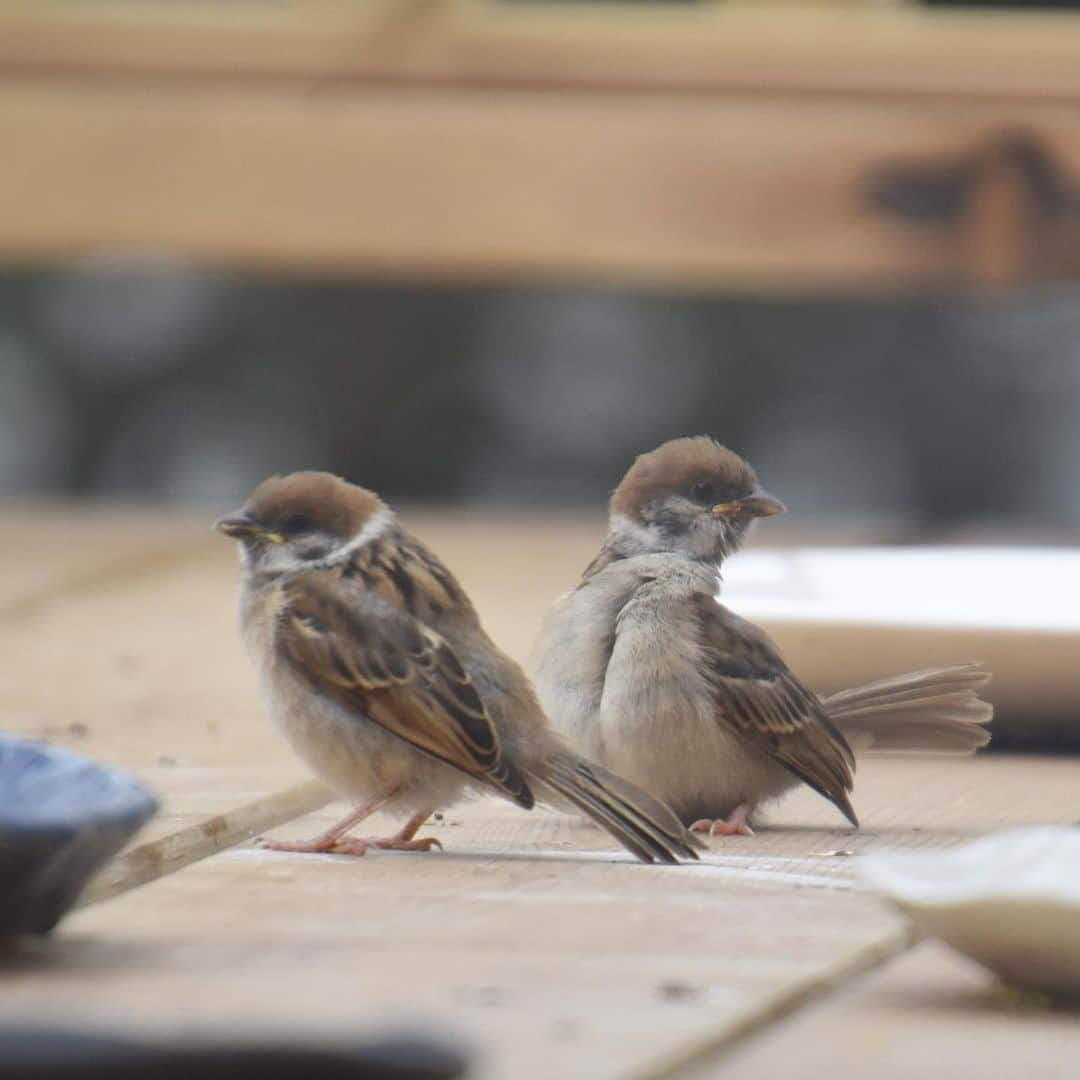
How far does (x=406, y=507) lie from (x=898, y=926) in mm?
4632

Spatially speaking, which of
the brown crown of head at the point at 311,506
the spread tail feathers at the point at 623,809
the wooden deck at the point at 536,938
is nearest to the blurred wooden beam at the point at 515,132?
the wooden deck at the point at 536,938

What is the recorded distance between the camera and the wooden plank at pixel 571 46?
4.18m

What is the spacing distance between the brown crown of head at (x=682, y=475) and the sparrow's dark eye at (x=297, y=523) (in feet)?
0.86

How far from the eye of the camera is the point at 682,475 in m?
2.13

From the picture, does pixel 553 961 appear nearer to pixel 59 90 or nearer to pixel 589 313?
pixel 59 90

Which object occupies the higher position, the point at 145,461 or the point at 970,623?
the point at 145,461

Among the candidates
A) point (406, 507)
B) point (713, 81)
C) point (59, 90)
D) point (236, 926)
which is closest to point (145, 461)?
point (406, 507)

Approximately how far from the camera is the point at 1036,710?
7.74 feet

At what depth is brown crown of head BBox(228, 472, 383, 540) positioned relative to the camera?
2.08 m

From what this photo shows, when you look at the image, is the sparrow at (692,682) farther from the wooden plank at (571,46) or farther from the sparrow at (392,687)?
the wooden plank at (571,46)

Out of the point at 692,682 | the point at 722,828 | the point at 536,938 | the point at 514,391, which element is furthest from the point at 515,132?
the point at 536,938

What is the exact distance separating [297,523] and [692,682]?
0.38 metres

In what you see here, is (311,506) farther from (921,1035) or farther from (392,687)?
(921,1035)

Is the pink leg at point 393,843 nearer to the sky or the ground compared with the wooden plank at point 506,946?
nearer to the sky
